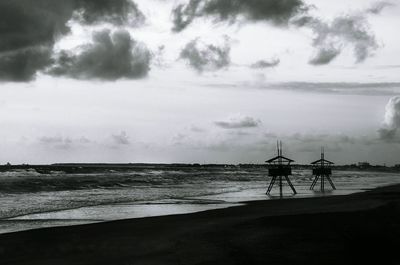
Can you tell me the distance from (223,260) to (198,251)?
56.4 inches

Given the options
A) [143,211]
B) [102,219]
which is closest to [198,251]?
[102,219]

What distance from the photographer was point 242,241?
1417 centimetres

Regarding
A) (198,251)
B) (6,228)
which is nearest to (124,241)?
(198,251)

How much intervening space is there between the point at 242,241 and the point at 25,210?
18067mm

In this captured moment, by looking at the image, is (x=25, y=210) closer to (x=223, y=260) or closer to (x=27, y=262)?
(x=27, y=262)

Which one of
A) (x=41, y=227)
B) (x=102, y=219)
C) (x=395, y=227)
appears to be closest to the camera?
(x=395, y=227)

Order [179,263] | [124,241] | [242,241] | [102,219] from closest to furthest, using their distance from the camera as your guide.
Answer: [179,263]
[242,241]
[124,241]
[102,219]

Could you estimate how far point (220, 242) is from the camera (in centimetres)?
1418

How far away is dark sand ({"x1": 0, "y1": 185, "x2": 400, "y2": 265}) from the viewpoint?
11.9 m

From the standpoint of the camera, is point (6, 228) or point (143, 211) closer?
point (6, 228)

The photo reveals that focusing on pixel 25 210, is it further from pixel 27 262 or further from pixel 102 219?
pixel 27 262

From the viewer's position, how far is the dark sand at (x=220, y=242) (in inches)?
467

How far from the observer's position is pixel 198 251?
1280 cm

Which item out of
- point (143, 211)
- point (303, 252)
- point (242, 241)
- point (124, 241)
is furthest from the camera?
point (143, 211)
